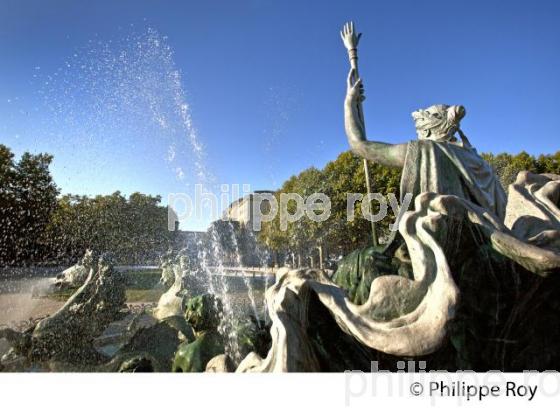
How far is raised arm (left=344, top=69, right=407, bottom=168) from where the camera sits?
464 cm

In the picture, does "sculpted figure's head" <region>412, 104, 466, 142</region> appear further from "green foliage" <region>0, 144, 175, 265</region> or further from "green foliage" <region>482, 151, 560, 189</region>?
"green foliage" <region>482, 151, 560, 189</region>

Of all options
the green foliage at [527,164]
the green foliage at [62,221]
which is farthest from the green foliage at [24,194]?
the green foliage at [527,164]

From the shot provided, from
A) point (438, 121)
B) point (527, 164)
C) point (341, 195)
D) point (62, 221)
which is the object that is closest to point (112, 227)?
point (62, 221)

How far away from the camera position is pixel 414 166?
4.50m

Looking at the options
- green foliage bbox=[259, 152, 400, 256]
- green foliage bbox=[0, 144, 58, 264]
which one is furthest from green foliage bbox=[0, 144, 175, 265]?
green foliage bbox=[259, 152, 400, 256]

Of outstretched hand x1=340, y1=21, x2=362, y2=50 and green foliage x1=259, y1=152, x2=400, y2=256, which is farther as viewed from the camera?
green foliage x1=259, y1=152, x2=400, y2=256

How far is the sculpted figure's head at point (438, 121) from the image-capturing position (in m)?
4.81

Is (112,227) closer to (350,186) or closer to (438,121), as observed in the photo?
(350,186)

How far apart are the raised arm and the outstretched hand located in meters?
0.50

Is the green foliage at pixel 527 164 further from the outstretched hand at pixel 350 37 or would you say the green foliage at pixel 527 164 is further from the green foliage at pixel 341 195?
the outstretched hand at pixel 350 37

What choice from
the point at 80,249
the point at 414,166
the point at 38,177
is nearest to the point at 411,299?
the point at 414,166

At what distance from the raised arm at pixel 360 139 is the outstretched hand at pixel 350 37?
496mm

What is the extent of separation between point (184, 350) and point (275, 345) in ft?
5.04

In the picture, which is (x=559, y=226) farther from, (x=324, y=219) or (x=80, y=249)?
(x=80, y=249)
